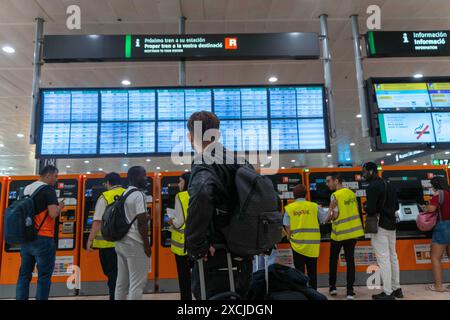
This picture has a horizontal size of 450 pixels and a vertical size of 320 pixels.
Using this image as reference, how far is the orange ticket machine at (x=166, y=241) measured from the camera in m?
5.91

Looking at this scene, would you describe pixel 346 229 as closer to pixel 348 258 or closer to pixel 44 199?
pixel 348 258

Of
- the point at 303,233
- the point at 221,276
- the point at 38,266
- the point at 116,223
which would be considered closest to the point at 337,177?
the point at 303,233

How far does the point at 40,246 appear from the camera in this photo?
13.1 ft

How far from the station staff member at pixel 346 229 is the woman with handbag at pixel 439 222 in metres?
1.27

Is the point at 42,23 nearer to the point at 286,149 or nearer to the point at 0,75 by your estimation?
the point at 0,75

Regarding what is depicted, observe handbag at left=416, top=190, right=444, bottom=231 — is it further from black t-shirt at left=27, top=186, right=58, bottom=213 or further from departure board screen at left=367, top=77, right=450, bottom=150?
black t-shirt at left=27, top=186, right=58, bottom=213

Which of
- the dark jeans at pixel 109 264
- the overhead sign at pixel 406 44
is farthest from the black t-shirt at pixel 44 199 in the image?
the overhead sign at pixel 406 44

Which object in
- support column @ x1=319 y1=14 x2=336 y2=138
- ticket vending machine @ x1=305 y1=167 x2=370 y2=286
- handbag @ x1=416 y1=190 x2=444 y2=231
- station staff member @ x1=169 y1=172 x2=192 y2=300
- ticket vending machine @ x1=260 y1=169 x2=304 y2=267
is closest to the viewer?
station staff member @ x1=169 y1=172 x2=192 y2=300

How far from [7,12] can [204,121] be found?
5161 mm

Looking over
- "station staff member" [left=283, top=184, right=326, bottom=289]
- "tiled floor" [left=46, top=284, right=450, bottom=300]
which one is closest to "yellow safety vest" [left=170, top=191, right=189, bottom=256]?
"tiled floor" [left=46, top=284, right=450, bottom=300]

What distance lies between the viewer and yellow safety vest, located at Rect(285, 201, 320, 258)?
192 inches

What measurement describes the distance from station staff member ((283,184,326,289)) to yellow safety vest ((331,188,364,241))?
41 cm

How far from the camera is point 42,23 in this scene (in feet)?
18.8
